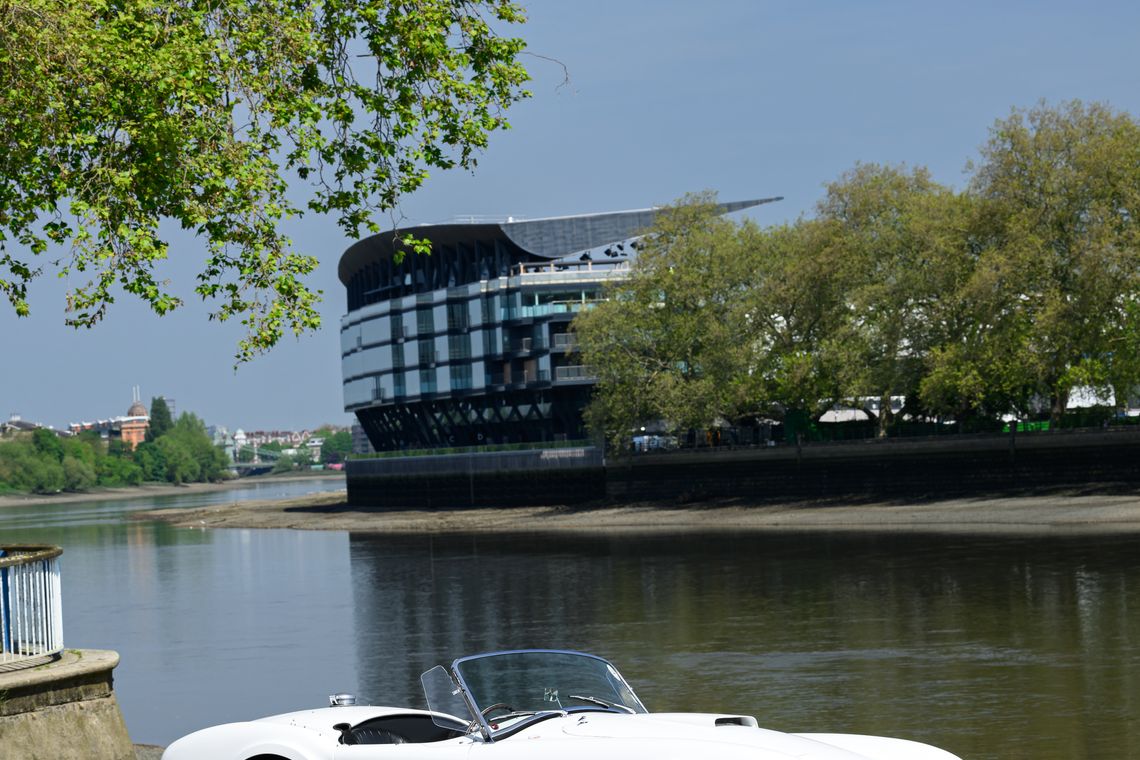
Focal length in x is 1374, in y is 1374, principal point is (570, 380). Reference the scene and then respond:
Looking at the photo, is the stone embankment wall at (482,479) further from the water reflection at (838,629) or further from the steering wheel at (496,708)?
the steering wheel at (496,708)

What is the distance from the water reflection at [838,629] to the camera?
17031mm

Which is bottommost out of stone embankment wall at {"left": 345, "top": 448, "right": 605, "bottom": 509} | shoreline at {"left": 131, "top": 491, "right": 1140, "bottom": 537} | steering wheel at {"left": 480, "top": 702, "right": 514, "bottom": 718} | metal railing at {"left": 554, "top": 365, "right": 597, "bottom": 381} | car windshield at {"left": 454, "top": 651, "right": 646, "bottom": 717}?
shoreline at {"left": 131, "top": 491, "right": 1140, "bottom": 537}

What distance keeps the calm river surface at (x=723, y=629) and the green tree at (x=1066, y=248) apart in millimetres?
12926

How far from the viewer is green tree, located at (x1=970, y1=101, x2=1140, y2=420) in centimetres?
5419

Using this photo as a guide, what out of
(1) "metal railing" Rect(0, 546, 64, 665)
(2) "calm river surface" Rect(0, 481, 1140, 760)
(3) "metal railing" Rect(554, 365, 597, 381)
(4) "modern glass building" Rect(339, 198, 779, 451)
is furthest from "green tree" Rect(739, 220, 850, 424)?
(1) "metal railing" Rect(0, 546, 64, 665)

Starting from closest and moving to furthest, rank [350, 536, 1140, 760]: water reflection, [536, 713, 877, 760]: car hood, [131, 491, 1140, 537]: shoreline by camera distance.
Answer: [536, 713, 877, 760]: car hood, [350, 536, 1140, 760]: water reflection, [131, 491, 1140, 537]: shoreline

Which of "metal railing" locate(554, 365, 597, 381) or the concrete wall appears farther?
"metal railing" locate(554, 365, 597, 381)

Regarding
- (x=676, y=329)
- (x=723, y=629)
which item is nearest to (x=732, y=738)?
(x=723, y=629)

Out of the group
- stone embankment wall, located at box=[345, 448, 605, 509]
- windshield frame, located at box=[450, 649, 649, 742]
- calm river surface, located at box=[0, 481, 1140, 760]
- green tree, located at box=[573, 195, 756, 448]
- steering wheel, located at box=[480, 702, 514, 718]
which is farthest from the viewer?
stone embankment wall, located at box=[345, 448, 605, 509]

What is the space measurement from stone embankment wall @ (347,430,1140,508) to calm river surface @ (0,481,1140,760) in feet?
38.5

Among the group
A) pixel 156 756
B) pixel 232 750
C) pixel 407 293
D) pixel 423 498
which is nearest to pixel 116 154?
pixel 156 756

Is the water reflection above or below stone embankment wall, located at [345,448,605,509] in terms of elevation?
below

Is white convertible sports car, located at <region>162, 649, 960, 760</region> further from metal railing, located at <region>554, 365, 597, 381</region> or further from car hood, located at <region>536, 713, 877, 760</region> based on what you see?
metal railing, located at <region>554, 365, 597, 381</region>

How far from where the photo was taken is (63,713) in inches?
505
